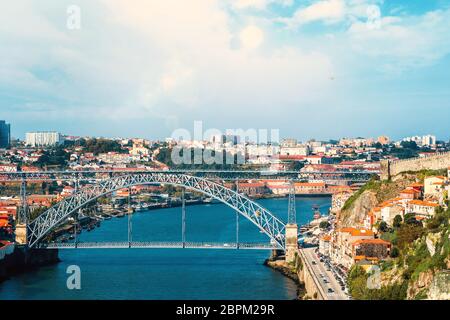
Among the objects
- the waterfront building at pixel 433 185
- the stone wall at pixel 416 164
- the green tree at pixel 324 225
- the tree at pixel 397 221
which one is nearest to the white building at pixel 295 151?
the stone wall at pixel 416 164

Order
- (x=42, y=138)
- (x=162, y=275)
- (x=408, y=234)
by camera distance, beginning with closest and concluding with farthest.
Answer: (x=408, y=234) → (x=162, y=275) → (x=42, y=138)

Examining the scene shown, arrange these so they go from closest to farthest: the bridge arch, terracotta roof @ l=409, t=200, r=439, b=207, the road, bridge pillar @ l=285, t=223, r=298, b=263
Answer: the road < terracotta roof @ l=409, t=200, r=439, b=207 < bridge pillar @ l=285, t=223, r=298, b=263 < the bridge arch

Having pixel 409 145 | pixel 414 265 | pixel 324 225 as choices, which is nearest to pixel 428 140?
pixel 409 145

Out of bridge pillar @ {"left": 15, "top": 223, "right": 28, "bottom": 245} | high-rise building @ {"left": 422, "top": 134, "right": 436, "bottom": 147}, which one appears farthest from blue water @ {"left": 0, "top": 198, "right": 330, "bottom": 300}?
high-rise building @ {"left": 422, "top": 134, "right": 436, "bottom": 147}

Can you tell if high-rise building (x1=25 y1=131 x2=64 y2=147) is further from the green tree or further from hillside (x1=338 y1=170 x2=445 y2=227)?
hillside (x1=338 y1=170 x2=445 y2=227)

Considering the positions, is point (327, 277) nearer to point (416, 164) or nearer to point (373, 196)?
point (373, 196)

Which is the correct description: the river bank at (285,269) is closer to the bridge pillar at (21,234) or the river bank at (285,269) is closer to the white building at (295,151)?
the bridge pillar at (21,234)

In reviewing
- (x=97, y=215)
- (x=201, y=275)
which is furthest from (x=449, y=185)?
(x=97, y=215)
